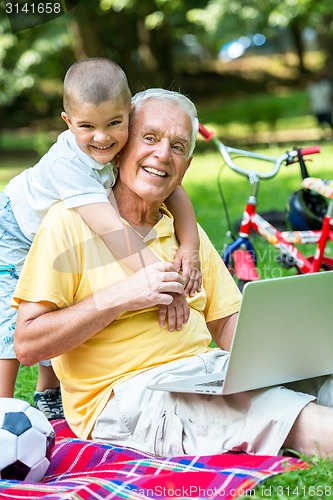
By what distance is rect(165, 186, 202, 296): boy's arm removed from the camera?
3.21 metres

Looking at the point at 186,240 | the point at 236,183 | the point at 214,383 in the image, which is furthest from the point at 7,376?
the point at 236,183

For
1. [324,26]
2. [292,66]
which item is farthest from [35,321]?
[292,66]

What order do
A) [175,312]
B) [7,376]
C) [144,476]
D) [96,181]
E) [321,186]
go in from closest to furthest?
[144,476] → [175,312] → [96,181] → [7,376] → [321,186]

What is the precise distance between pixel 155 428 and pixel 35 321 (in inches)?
20.2

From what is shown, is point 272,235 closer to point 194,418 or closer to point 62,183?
point 62,183

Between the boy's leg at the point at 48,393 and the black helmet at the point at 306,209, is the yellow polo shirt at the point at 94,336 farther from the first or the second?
the black helmet at the point at 306,209

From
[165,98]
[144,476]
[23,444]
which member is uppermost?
[165,98]

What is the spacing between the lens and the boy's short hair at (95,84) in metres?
3.15

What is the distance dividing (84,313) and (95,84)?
805mm

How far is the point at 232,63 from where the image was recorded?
30.5m

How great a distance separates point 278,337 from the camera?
2744 mm

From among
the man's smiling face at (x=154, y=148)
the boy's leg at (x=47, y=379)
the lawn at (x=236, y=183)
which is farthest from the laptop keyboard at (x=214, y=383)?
the boy's leg at (x=47, y=379)

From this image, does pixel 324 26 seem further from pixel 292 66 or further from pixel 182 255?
pixel 182 255

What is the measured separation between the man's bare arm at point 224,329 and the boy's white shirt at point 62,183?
2.14 feet
